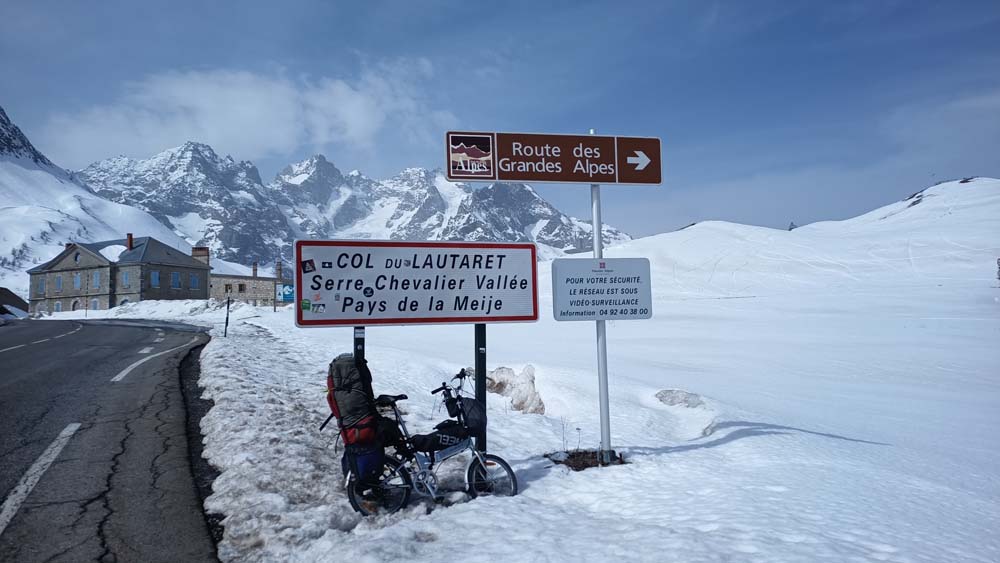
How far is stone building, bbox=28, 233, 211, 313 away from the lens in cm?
6397

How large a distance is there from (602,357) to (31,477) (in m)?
6.28

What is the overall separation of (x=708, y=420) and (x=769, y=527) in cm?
575

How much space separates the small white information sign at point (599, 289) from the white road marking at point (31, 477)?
18.1ft

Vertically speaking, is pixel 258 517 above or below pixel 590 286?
below

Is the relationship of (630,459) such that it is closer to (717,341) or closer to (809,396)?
(809,396)

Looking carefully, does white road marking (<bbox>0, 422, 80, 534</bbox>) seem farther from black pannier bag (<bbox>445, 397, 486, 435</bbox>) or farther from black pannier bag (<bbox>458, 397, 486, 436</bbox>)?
black pannier bag (<bbox>458, 397, 486, 436</bbox>)

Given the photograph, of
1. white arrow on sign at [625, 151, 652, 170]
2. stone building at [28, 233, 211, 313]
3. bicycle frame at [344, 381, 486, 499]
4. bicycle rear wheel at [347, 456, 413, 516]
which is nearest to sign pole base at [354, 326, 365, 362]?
bicycle frame at [344, 381, 486, 499]

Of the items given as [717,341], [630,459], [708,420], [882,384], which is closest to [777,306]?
[717,341]

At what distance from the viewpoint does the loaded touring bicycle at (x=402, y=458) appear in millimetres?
4645

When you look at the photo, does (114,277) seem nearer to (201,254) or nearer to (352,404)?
(201,254)

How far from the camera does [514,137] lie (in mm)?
6449

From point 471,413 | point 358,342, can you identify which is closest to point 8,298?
point 358,342

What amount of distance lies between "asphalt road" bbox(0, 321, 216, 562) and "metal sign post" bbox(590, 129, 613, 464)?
4.19 meters

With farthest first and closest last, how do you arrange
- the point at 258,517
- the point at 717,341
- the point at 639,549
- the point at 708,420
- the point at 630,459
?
the point at 717,341, the point at 708,420, the point at 630,459, the point at 258,517, the point at 639,549
